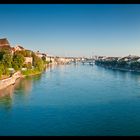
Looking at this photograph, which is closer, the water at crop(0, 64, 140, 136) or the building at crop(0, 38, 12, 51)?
the water at crop(0, 64, 140, 136)

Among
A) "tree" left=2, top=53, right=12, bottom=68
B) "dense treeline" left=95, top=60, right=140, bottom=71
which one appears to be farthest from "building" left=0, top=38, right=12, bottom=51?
"dense treeline" left=95, top=60, right=140, bottom=71

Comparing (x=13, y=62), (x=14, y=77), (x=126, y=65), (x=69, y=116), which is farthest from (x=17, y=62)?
(x=126, y=65)

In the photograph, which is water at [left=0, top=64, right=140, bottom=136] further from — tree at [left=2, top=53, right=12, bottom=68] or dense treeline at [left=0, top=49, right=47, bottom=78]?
tree at [left=2, top=53, right=12, bottom=68]

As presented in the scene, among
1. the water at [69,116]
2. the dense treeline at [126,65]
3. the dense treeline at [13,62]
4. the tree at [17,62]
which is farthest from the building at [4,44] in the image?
the water at [69,116]

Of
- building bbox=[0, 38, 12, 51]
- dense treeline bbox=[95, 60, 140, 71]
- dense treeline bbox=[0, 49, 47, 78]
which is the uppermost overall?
building bbox=[0, 38, 12, 51]

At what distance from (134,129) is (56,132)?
0.72m

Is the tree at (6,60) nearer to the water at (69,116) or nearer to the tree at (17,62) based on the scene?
the tree at (17,62)

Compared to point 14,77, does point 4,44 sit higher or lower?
higher

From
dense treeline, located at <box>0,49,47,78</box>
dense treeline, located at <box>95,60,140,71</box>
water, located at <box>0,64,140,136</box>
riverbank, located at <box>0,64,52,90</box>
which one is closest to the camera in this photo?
water, located at <box>0,64,140,136</box>

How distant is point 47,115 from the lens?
3420 millimetres

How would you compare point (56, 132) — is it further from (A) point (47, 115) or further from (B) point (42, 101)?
(B) point (42, 101)

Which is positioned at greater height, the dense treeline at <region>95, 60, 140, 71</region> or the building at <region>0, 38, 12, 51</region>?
the building at <region>0, 38, 12, 51</region>

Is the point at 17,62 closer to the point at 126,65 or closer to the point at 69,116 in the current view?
the point at 69,116

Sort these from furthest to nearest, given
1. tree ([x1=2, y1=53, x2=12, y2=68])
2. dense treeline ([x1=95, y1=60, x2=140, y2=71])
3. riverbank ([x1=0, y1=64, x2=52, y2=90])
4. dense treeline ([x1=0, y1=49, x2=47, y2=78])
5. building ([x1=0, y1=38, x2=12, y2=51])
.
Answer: dense treeline ([x1=95, y1=60, x2=140, y2=71])
building ([x1=0, y1=38, x2=12, y2=51])
tree ([x1=2, y1=53, x2=12, y2=68])
dense treeline ([x1=0, y1=49, x2=47, y2=78])
riverbank ([x1=0, y1=64, x2=52, y2=90])
